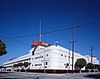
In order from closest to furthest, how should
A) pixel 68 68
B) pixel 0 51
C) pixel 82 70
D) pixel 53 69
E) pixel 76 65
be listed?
pixel 0 51
pixel 53 69
pixel 68 68
pixel 76 65
pixel 82 70

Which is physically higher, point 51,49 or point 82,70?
point 51,49

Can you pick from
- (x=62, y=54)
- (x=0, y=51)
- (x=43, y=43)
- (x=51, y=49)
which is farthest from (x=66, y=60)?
(x=0, y=51)

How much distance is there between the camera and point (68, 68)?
250 feet

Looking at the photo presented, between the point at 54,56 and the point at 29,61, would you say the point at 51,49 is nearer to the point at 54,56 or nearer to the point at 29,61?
the point at 54,56

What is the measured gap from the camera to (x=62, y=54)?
7712 centimetres

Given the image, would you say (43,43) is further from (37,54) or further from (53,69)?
(53,69)

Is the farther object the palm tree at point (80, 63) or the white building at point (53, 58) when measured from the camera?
the palm tree at point (80, 63)

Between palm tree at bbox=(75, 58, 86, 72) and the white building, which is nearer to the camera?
the white building

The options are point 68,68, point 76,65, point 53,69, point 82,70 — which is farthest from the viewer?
point 82,70

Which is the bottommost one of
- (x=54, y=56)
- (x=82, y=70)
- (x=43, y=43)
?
(x=82, y=70)

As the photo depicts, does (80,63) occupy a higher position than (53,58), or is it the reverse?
(53,58)

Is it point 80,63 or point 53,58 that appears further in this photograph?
point 80,63

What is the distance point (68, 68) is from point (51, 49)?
35.0 ft

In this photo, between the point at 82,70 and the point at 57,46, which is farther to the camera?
the point at 82,70
